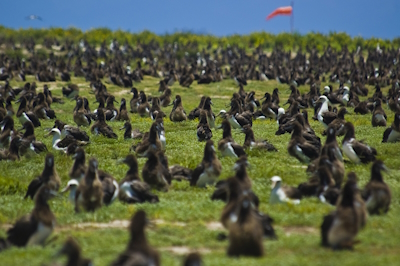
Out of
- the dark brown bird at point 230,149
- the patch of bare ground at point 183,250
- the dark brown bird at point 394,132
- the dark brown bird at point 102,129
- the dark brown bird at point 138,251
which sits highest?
the dark brown bird at point 138,251

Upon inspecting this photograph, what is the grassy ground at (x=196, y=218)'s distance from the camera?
898 cm

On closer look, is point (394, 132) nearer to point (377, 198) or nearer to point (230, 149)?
point (230, 149)

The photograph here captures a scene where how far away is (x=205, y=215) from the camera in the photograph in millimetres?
11531

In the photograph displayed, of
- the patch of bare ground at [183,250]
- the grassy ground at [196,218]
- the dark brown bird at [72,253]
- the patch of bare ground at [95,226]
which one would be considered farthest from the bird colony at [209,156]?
the patch of bare ground at [183,250]

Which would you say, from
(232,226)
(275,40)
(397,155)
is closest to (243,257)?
(232,226)

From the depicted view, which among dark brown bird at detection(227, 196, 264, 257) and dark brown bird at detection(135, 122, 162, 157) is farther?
dark brown bird at detection(135, 122, 162, 157)

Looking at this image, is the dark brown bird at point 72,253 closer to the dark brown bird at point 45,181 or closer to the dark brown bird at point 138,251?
the dark brown bird at point 138,251

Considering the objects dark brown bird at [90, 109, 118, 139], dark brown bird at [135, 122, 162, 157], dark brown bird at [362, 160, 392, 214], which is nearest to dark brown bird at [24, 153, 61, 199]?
dark brown bird at [135, 122, 162, 157]

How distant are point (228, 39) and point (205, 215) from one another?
6294 centimetres

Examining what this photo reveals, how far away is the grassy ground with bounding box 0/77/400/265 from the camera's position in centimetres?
898

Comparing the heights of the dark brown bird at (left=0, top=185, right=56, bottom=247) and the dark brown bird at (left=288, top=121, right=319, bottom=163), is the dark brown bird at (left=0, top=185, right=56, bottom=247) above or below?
above

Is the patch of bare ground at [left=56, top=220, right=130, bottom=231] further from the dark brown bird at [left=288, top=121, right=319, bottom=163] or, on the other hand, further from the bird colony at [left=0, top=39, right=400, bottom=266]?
the dark brown bird at [left=288, top=121, right=319, bottom=163]

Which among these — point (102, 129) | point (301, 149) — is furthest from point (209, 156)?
point (102, 129)

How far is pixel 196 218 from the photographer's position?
37.7 feet
